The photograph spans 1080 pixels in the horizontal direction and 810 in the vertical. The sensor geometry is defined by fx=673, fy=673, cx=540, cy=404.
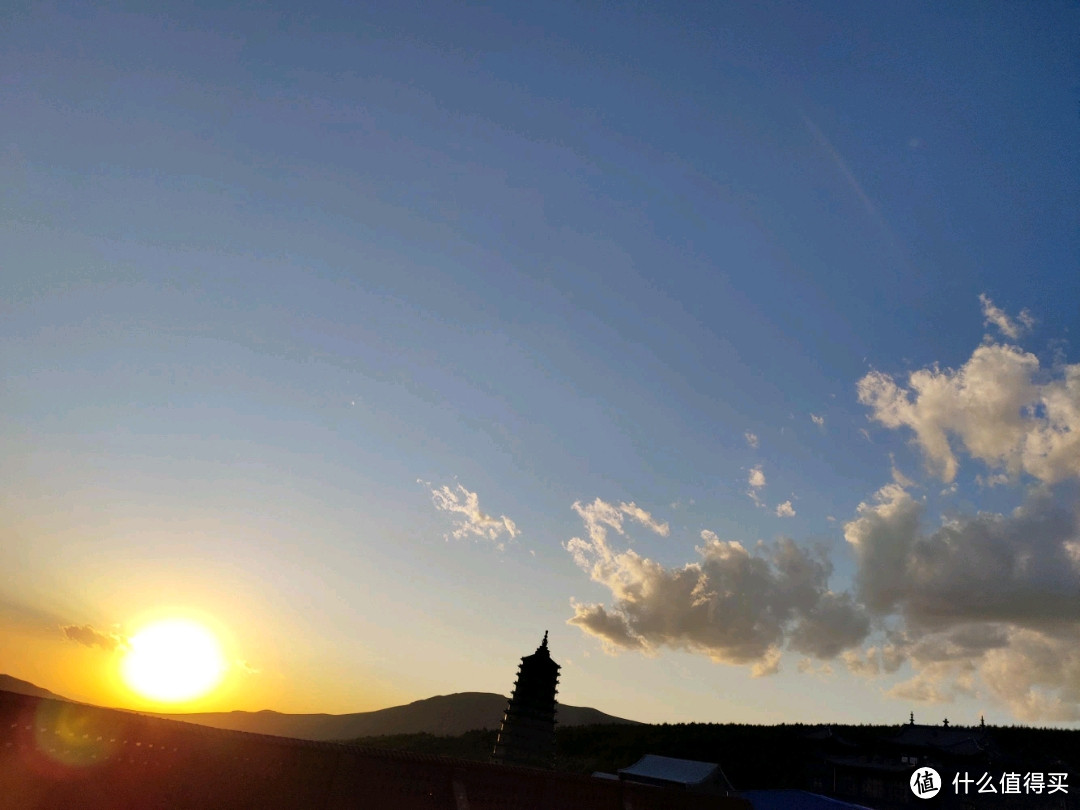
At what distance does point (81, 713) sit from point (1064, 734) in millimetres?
104612

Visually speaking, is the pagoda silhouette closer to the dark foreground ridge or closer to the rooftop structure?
the rooftop structure

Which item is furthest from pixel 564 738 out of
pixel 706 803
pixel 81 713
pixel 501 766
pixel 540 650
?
pixel 81 713

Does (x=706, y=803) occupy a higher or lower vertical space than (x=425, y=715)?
higher

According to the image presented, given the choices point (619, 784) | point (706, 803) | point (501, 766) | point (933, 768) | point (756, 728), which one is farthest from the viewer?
point (756, 728)

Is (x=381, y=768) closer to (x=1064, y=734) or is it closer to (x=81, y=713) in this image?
(x=81, y=713)

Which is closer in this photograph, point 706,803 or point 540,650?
point 706,803

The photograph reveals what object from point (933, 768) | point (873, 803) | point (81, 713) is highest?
point (81, 713)

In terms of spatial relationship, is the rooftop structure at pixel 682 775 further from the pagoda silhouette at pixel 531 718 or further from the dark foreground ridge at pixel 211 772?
the dark foreground ridge at pixel 211 772

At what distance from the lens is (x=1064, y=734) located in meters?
80.9

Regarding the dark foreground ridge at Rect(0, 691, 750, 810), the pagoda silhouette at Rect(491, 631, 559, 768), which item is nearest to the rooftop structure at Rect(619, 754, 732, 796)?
the pagoda silhouette at Rect(491, 631, 559, 768)

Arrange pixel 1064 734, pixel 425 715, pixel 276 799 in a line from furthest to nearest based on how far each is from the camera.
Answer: pixel 425 715
pixel 1064 734
pixel 276 799

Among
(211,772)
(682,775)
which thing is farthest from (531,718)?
(211,772)

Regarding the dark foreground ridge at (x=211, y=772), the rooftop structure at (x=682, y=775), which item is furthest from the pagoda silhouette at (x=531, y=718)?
the dark foreground ridge at (x=211, y=772)

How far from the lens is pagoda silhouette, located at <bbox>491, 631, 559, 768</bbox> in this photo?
114 feet
